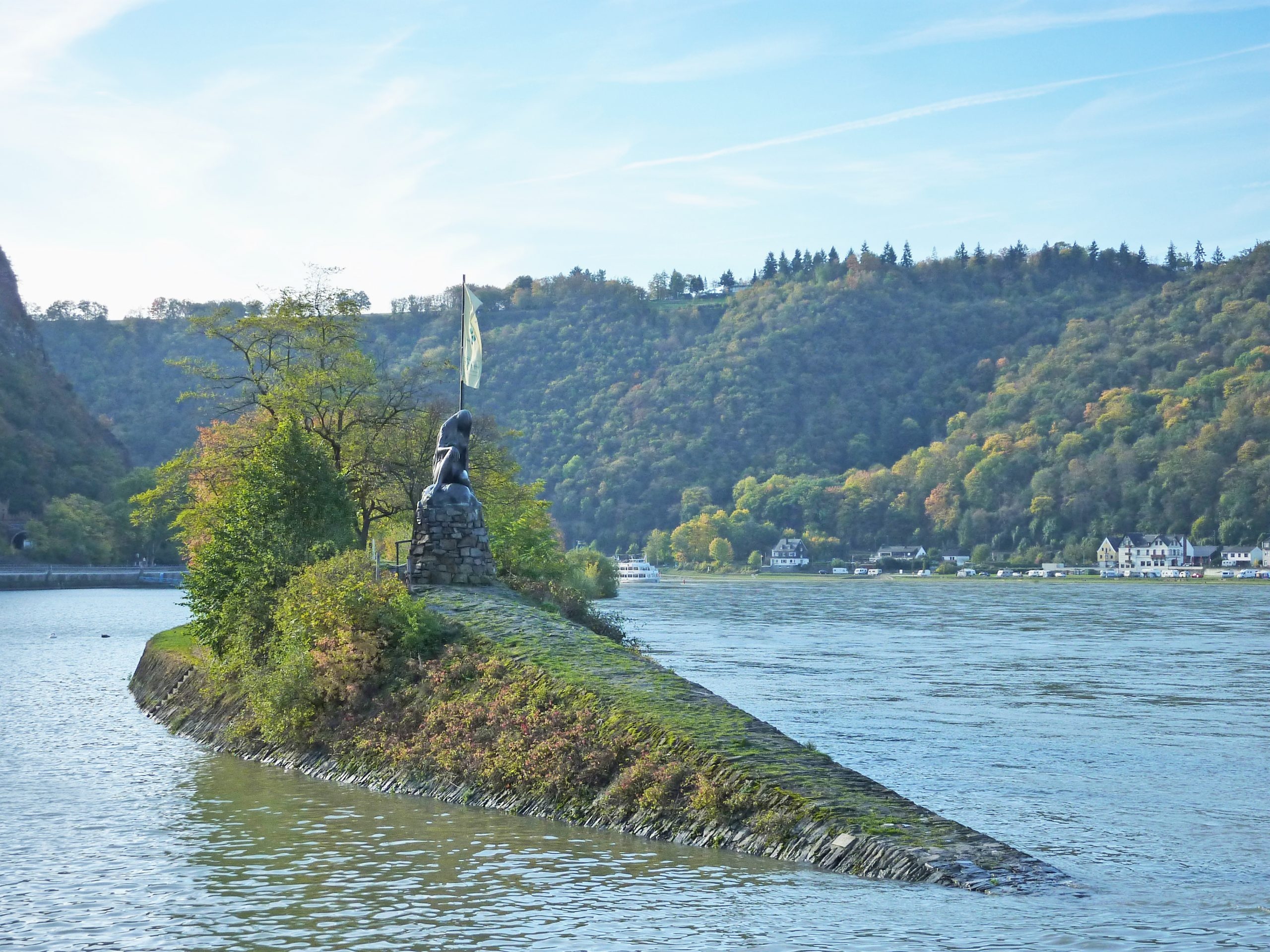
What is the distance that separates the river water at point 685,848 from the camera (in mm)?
15055

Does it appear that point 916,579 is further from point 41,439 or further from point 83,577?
point 41,439

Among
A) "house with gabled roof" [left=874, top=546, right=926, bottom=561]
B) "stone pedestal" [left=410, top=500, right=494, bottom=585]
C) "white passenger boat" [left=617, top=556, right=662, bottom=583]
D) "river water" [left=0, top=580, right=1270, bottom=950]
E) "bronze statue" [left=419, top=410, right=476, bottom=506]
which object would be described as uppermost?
"bronze statue" [left=419, top=410, right=476, bottom=506]

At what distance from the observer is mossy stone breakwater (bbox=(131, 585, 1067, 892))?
1775cm

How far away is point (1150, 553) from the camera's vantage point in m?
160

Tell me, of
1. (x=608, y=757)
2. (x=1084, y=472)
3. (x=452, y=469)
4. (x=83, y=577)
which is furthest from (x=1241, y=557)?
(x=608, y=757)

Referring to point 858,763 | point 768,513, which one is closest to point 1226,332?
point 768,513

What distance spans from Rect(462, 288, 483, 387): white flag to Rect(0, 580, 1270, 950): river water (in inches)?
466

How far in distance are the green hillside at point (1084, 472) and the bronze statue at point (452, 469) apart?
13903cm

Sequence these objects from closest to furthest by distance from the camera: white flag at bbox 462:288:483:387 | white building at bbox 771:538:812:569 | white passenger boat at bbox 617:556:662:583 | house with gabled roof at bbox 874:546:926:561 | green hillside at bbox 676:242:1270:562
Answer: white flag at bbox 462:288:483:387
green hillside at bbox 676:242:1270:562
white passenger boat at bbox 617:556:662:583
house with gabled roof at bbox 874:546:926:561
white building at bbox 771:538:812:569

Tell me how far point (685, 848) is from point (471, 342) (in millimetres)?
20093

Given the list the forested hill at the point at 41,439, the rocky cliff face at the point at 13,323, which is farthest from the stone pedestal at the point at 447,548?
the rocky cliff face at the point at 13,323

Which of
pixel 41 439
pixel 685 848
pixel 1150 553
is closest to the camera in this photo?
pixel 685 848

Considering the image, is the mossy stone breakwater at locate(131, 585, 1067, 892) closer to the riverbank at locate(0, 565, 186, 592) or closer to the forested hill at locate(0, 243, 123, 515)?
the riverbank at locate(0, 565, 186, 592)

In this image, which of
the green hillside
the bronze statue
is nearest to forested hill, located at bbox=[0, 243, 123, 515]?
the green hillside
